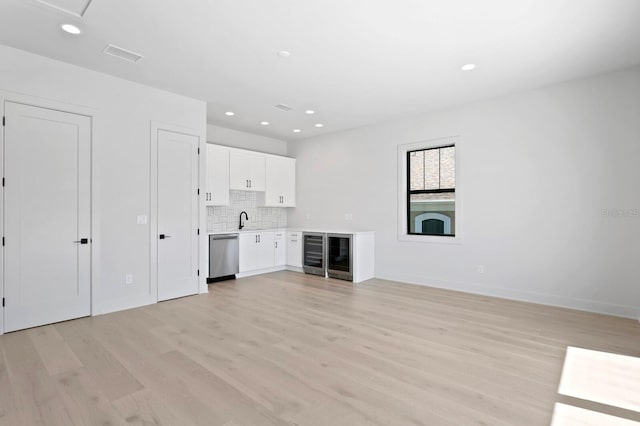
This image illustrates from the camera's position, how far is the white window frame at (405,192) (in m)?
5.15

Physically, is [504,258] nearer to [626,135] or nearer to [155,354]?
[626,135]

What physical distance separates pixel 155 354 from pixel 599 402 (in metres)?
3.22

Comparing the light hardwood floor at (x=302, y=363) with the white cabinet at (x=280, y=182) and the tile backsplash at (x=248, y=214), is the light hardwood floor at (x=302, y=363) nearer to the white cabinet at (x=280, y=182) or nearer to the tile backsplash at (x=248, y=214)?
the tile backsplash at (x=248, y=214)

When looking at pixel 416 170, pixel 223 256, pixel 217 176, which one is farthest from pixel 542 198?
pixel 217 176

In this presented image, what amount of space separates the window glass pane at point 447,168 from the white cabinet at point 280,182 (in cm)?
321

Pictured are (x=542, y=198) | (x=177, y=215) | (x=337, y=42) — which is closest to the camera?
(x=337, y=42)

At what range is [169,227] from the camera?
15.0 ft

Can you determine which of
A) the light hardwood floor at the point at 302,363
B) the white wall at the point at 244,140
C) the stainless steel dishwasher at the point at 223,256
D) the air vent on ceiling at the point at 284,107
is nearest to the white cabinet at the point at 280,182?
the white wall at the point at 244,140

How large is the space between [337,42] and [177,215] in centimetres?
303

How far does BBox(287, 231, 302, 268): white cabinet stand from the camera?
262 inches

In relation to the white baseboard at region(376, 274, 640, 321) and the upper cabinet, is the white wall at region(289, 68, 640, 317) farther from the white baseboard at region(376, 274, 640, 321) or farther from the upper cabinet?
the upper cabinet

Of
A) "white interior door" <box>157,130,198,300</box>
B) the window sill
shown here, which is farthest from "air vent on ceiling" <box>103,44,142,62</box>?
the window sill

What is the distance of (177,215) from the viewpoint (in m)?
4.64

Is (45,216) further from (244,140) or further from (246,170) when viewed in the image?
(244,140)
